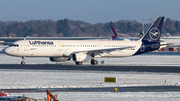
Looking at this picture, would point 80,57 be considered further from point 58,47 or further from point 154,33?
point 154,33

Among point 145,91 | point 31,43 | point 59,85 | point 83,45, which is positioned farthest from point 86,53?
point 145,91

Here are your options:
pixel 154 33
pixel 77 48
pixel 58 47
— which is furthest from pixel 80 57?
pixel 154 33

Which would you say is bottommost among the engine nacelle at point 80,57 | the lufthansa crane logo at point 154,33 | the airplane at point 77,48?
the engine nacelle at point 80,57

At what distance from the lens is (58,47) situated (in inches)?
1877

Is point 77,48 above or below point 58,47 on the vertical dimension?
below

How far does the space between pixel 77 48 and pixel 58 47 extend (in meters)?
3.19

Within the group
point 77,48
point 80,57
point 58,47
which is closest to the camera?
point 80,57

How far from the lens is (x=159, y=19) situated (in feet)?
181

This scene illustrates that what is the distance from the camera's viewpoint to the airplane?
46.4 metres

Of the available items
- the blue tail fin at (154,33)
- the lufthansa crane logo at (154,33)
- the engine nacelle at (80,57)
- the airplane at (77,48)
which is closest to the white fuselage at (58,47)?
the airplane at (77,48)

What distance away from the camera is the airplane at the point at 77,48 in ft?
152

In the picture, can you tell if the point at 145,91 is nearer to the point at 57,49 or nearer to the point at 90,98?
the point at 90,98

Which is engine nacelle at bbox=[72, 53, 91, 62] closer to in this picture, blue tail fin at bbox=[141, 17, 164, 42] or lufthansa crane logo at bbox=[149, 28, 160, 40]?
blue tail fin at bbox=[141, 17, 164, 42]

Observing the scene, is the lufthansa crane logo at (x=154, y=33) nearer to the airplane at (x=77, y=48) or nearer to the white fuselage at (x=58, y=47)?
the airplane at (x=77, y=48)
